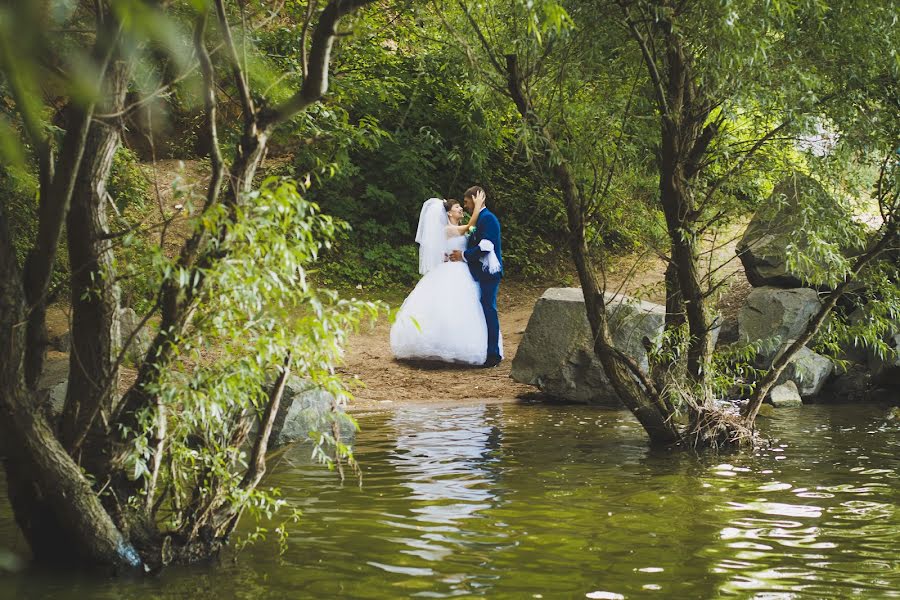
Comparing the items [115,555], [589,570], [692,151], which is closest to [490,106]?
[692,151]

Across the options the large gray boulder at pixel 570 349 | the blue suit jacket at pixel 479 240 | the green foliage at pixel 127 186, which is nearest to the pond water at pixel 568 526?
the large gray boulder at pixel 570 349

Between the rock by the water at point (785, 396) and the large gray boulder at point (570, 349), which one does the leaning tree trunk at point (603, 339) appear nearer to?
the large gray boulder at point (570, 349)

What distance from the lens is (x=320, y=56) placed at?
5246 millimetres

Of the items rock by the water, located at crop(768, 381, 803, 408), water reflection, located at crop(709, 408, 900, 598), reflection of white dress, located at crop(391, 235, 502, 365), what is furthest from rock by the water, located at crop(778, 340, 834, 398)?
reflection of white dress, located at crop(391, 235, 502, 365)

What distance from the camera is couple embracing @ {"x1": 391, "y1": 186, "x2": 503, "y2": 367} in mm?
15375

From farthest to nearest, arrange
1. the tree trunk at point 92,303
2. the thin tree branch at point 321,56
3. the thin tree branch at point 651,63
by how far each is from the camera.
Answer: the thin tree branch at point 651,63 < the tree trunk at point 92,303 < the thin tree branch at point 321,56

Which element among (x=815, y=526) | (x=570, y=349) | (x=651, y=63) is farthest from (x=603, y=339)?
(x=570, y=349)

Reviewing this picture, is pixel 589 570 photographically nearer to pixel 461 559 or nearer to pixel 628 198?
pixel 461 559

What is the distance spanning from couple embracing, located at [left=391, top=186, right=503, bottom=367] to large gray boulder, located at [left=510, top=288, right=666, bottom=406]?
1.43 m

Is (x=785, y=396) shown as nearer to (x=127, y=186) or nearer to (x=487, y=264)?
(x=487, y=264)

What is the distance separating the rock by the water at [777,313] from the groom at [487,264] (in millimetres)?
4060

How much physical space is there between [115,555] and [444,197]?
18379mm

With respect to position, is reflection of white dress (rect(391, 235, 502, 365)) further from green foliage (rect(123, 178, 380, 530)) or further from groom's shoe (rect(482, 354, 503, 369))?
green foliage (rect(123, 178, 380, 530))

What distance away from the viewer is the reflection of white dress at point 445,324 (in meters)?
15.3
